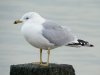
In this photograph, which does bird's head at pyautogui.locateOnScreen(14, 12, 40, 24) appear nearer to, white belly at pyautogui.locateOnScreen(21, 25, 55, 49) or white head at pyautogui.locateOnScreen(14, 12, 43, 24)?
white head at pyautogui.locateOnScreen(14, 12, 43, 24)

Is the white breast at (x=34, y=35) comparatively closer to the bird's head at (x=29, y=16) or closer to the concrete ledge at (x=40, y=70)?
the bird's head at (x=29, y=16)

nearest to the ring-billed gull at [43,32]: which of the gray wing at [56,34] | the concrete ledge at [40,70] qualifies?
the gray wing at [56,34]

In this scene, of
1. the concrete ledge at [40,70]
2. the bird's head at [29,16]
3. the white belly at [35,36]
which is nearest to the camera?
the concrete ledge at [40,70]

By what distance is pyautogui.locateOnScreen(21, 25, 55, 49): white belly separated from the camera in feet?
14.4

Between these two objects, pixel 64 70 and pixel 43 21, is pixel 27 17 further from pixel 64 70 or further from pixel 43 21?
pixel 64 70

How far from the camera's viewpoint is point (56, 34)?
15.5 ft

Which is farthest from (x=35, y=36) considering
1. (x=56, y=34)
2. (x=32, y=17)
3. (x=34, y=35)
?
(x=56, y=34)

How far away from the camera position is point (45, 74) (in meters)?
3.95

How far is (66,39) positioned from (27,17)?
27.6 inches

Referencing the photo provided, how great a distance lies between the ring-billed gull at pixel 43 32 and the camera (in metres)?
4.41

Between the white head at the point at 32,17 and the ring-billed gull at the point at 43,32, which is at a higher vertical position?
the white head at the point at 32,17

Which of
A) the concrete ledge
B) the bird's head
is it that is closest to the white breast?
the bird's head

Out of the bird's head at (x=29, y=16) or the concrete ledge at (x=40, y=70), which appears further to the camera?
the bird's head at (x=29, y=16)

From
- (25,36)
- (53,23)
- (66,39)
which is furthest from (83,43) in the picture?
(25,36)
